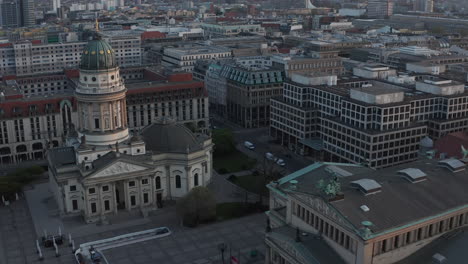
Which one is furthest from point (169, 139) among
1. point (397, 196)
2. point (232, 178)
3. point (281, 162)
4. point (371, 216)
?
point (371, 216)

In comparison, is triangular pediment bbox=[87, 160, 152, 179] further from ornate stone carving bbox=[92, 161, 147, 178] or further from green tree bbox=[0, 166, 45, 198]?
green tree bbox=[0, 166, 45, 198]

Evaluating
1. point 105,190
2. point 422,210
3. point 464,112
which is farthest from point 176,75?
point 422,210

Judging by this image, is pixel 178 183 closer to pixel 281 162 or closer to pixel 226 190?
pixel 226 190

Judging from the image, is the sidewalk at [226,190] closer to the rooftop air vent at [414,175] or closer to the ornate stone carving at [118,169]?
the ornate stone carving at [118,169]

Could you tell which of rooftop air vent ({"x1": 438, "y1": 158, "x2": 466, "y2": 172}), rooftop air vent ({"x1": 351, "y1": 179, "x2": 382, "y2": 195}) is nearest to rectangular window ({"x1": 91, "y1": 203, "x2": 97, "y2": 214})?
rooftop air vent ({"x1": 351, "y1": 179, "x2": 382, "y2": 195})

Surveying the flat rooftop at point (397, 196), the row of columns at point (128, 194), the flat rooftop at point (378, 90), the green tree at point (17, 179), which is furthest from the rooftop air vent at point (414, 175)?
the green tree at point (17, 179)

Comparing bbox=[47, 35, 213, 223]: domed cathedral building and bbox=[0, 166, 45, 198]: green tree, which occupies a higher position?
bbox=[47, 35, 213, 223]: domed cathedral building
